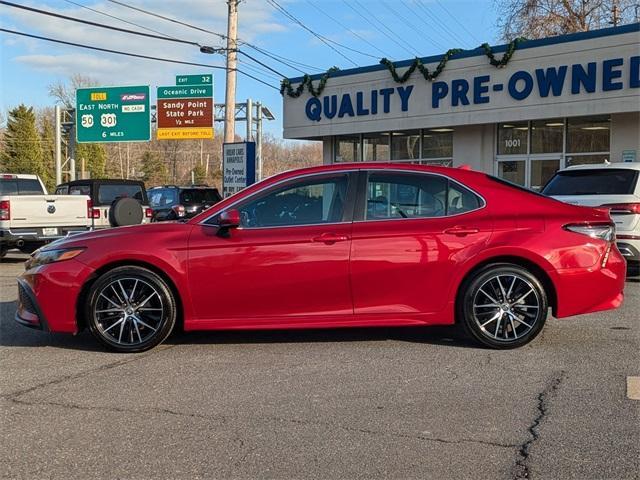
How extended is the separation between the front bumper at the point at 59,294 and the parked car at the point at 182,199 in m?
13.4

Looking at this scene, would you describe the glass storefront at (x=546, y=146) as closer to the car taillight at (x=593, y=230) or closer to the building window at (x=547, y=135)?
the building window at (x=547, y=135)

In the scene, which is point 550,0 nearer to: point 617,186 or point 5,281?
point 617,186

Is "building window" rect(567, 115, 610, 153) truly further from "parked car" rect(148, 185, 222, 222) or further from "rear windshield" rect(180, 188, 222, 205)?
"rear windshield" rect(180, 188, 222, 205)

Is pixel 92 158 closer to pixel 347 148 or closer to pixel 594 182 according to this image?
pixel 347 148

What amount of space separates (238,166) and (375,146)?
4720mm

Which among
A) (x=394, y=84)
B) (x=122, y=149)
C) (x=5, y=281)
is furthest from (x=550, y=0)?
(x=122, y=149)

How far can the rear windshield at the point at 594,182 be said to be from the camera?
9195mm

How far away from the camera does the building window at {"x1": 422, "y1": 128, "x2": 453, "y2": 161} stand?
19266 millimetres

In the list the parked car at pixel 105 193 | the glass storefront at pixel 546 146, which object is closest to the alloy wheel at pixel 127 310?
the parked car at pixel 105 193

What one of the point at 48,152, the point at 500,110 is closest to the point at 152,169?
the point at 48,152

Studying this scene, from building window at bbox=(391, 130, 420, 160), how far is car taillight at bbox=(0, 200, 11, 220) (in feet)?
38.0

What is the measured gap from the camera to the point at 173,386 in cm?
484

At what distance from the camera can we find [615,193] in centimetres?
921

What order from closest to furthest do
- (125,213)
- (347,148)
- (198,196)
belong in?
(125,213) → (198,196) → (347,148)
